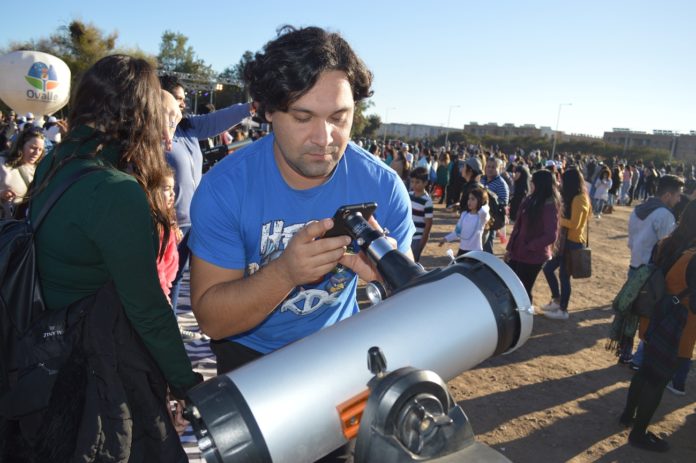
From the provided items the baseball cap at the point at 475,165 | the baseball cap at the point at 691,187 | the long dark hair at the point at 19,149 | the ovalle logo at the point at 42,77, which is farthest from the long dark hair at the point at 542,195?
the ovalle logo at the point at 42,77

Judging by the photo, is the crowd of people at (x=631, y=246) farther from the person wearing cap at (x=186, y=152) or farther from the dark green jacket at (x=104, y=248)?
the dark green jacket at (x=104, y=248)

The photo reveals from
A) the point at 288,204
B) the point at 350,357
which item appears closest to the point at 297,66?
the point at 288,204

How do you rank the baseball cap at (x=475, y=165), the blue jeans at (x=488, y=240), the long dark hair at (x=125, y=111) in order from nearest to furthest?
the long dark hair at (x=125, y=111), the blue jeans at (x=488, y=240), the baseball cap at (x=475, y=165)

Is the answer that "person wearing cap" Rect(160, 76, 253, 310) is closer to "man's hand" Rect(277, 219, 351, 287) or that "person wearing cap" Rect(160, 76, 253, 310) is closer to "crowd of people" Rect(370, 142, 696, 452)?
"man's hand" Rect(277, 219, 351, 287)

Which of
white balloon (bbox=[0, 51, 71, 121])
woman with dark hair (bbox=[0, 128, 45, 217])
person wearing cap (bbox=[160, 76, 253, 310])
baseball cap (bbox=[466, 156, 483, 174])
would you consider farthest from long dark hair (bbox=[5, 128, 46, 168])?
white balloon (bbox=[0, 51, 71, 121])

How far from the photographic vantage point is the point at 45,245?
5.24 ft

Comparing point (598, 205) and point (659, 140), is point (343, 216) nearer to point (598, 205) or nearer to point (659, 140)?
point (598, 205)

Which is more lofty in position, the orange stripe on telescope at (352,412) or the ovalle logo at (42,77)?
the ovalle logo at (42,77)

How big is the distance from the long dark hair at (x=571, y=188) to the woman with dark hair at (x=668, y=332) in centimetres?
222

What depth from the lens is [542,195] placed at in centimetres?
561

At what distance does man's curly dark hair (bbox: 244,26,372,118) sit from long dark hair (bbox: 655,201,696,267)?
3.19 meters

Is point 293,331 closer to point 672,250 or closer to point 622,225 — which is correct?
point 672,250

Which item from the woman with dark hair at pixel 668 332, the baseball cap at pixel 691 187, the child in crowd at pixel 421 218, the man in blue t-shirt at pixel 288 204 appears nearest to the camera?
the man in blue t-shirt at pixel 288 204

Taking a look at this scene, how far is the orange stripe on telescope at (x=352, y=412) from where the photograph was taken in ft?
3.07
